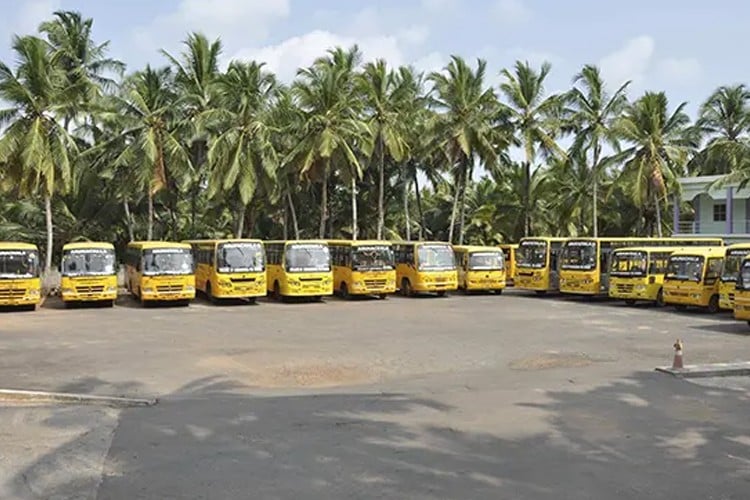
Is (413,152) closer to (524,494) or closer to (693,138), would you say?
(693,138)

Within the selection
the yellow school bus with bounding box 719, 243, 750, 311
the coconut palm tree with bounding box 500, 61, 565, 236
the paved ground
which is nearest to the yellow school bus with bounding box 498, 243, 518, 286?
the coconut palm tree with bounding box 500, 61, 565, 236

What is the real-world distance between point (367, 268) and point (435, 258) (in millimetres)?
2880

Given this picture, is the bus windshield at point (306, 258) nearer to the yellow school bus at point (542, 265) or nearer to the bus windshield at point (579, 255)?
the yellow school bus at point (542, 265)

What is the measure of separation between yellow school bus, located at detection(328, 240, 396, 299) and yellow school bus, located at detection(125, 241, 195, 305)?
19.1 ft

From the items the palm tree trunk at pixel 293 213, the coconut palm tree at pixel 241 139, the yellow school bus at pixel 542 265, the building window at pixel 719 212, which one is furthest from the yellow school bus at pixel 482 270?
the building window at pixel 719 212

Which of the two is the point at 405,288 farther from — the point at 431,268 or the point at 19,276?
the point at 19,276

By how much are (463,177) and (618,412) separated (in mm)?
30989

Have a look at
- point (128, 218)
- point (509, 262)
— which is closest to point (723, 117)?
point (509, 262)

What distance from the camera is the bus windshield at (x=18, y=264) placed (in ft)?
76.5

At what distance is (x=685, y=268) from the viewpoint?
2369cm

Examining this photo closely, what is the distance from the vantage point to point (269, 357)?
1446 cm

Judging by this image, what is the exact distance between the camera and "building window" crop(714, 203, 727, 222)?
139 ft

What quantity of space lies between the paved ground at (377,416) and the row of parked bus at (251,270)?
5.93 meters

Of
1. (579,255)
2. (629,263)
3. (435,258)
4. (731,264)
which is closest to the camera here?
(731,264)
